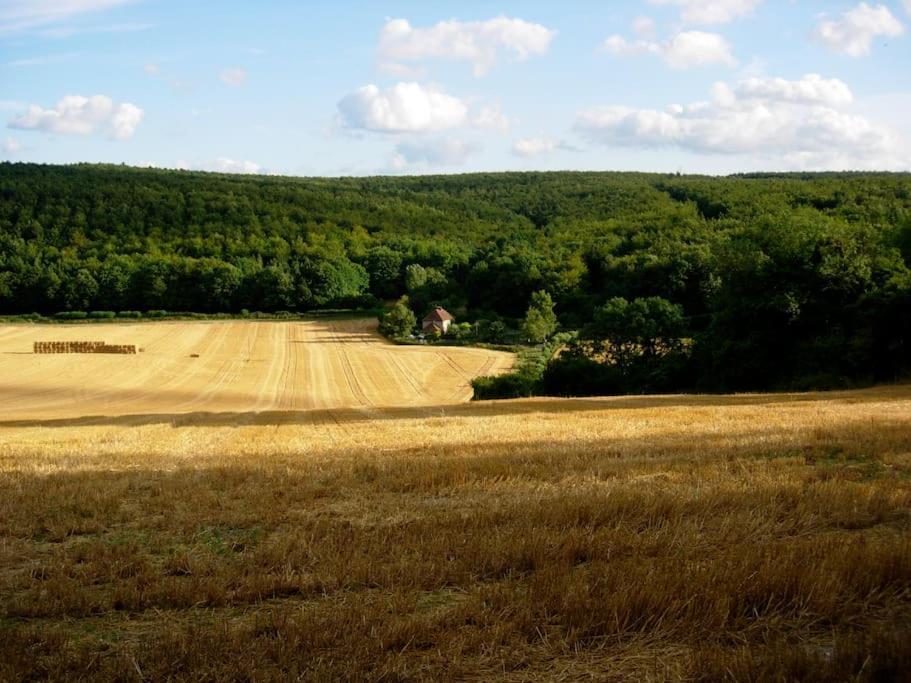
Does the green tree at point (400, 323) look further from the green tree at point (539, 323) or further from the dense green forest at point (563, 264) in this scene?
the green tree at point (539, 323)

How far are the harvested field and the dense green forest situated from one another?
39.7ft

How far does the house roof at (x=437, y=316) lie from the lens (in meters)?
103

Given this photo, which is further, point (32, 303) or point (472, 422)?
point (32, 303)

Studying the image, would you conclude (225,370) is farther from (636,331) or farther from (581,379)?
(636,331)

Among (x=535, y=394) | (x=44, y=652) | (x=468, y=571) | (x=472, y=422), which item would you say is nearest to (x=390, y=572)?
(x=468, y=571)

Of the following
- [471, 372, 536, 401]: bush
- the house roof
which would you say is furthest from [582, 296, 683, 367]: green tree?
the house roof

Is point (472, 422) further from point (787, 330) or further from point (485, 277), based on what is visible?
point (485, 277)

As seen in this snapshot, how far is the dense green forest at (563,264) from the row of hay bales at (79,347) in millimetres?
37220

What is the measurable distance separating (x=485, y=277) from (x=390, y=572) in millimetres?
113379

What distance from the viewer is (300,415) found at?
115 ft

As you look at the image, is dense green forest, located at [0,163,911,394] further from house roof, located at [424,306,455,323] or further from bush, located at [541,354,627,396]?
house roof, located at [424,306,455,323]

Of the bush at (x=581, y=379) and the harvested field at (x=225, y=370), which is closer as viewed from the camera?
the harvested field at (x=225, y=370)

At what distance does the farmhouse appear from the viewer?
102m

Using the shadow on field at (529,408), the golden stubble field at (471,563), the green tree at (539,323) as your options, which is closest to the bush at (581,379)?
the shadow on field at (529,408)
